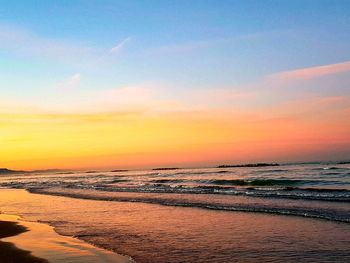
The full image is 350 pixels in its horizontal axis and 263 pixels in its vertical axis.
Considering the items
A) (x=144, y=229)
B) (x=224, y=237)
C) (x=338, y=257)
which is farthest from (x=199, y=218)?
(x=338, y=257)

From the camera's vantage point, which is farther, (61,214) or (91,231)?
(61,214)

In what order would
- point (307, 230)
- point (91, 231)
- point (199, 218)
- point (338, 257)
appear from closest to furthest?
1. point (338, 257)
2. point (307, 230)
3. point (91, 231)
4. point (199, 218)

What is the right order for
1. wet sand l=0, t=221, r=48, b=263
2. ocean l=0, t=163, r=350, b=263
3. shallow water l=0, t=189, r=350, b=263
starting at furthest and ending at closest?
1. ocean l=0, t=163, r=350, b=263
2. shallow water l=0, t=189, r=350, b=263
3. wet sand l=0, t=221, r=48, b=263

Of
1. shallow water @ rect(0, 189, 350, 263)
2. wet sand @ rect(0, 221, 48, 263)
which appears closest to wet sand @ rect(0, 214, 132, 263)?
wet sand @ rect(0, 221, 48, 263)

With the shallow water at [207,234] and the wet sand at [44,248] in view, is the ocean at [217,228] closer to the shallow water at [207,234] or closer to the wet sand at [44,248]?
the shallow water at [207,234]

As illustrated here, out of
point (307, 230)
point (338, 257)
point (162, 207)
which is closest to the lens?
point (338, 257)

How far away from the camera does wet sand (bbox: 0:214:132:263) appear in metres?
9.36

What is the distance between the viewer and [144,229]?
13.5m

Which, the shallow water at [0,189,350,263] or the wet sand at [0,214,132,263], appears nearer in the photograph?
the wet sand at [0,214,132,263]

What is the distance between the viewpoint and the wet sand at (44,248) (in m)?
9.36

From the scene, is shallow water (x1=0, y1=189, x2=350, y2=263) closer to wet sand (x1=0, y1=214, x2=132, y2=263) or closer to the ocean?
the ocean

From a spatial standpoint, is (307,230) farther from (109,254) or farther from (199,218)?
(109,254)

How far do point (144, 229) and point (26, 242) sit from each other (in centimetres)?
370

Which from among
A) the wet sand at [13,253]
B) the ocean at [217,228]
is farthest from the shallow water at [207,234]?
the wet sand at [13,253]
